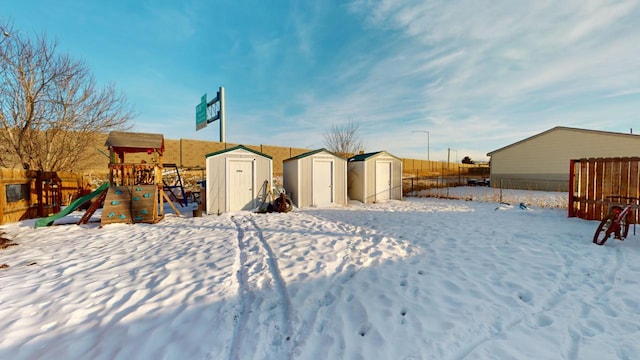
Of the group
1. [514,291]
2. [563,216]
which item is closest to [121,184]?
[514,291]

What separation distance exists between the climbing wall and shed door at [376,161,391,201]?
Answer: 9.41 meters

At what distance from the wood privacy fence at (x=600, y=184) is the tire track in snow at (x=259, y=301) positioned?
8.40m

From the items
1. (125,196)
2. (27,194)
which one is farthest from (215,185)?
(27,194)

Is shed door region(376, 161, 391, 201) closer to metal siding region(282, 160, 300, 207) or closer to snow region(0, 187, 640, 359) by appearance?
metal siding region(282, 160, 300, 207)

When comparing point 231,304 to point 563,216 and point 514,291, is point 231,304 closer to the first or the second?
point 514,291

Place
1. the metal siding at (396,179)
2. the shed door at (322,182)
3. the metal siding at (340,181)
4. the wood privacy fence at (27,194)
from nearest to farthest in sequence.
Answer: the wood privacy fence at (27,194) < the shed door at (322,182) < the metal siding at (340,181) < the metal siding at (396,179)

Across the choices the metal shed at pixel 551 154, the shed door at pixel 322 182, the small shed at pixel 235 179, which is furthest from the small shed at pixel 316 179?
the metal shed at pixel 551 154

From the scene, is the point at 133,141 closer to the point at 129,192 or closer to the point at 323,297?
the point at 129,192

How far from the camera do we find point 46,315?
2.64 m

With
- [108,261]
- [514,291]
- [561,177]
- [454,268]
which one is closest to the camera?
[514,291]

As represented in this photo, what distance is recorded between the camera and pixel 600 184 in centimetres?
700

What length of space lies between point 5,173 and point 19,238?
281cm

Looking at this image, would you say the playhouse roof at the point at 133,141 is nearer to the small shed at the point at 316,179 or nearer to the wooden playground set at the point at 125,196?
the wooden playground set at the point at 125,196

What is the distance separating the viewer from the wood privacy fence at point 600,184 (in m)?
6.42
